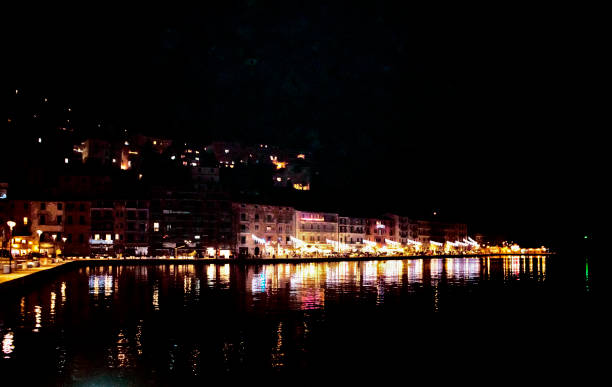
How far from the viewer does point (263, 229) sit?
116 metres

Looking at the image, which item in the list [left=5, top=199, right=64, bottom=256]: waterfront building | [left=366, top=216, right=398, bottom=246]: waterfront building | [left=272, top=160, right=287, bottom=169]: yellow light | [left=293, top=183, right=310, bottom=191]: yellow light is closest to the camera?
[left=5, top=199, right=64, bottom=256]: waterfront building

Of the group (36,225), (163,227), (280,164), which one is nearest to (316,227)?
(163,227)

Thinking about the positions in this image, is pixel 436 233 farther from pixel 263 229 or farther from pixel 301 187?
pixel 263 229

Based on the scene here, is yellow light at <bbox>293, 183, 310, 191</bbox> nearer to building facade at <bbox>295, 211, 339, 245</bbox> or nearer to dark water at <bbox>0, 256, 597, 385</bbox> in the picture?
building facade at <bbox>295, 211, 339, 245</bbox>

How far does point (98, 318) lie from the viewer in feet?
94.7

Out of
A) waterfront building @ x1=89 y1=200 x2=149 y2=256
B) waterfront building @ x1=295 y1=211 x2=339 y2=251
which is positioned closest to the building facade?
waterfront building @ x1=295 y1=211 x2=339 y2=251

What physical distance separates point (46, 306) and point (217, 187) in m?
79.4

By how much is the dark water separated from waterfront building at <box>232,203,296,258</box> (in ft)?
225

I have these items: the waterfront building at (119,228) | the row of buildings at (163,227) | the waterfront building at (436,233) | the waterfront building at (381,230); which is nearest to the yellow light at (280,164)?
the waterfront building at (381,230)

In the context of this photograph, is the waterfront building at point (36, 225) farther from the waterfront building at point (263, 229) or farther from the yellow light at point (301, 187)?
the yellow light at point (301, 187)

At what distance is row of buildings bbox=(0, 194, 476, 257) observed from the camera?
318 ft

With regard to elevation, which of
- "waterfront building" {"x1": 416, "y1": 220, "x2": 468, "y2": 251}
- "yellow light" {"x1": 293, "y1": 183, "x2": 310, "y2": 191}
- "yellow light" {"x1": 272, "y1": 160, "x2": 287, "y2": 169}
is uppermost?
"yellow light" {"x1": 272, "y1": 160, "x2": 287, "y2": 169}

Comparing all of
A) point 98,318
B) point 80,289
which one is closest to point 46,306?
point 98,318

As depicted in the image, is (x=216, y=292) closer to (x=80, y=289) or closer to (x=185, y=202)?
(x=80, y=289)
